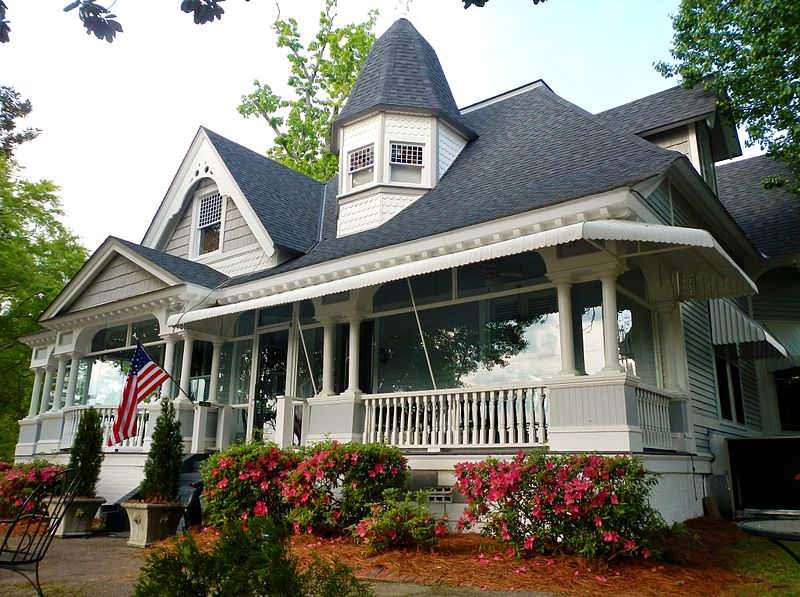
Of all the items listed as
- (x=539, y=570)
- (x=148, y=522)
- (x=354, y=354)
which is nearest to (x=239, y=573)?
(x=539, y=570)

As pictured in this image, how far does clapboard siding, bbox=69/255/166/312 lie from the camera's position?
42.6 feet

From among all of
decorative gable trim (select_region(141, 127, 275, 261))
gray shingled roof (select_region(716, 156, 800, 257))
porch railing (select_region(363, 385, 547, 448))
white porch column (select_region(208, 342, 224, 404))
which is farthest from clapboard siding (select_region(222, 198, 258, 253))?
gray shingled roof (select_region(716, 156, 800, 257))

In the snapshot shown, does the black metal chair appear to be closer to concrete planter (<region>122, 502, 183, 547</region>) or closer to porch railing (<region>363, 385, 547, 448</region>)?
concrete planter (<region>122, 502, 183, 547</region>)

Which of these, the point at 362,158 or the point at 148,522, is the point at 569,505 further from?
the point at 362,158

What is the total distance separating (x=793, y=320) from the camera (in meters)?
14.5

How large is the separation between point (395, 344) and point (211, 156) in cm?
751

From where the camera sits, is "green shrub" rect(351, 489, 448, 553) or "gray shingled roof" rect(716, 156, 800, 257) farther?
"gray shingled roof" rect(716, 156, 800, 257)

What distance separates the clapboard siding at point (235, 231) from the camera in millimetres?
14109

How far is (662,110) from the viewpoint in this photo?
527 inches

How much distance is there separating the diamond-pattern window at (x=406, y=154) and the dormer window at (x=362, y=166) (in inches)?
18.2

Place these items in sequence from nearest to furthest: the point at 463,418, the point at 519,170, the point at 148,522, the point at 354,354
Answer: the point at 148,522 < the point at 463,418 < the point at 354,354 < the point at 519,170

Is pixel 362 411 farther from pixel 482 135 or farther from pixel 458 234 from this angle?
pixel 482 135

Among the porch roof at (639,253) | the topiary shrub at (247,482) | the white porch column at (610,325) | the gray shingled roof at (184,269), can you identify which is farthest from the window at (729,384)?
the gray shingled roof at (184,269)

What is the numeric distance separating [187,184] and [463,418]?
10048mm
